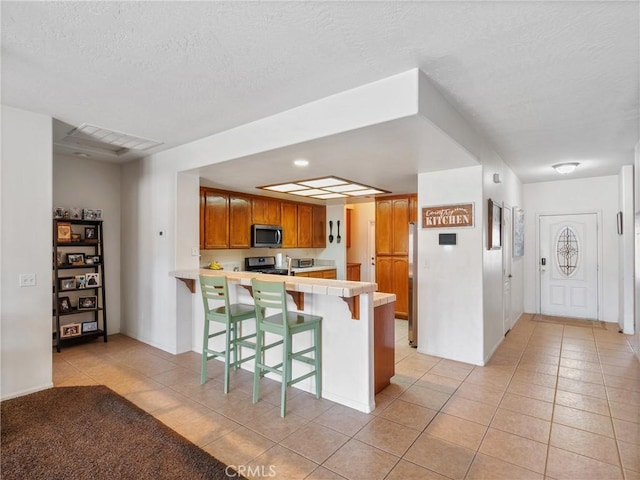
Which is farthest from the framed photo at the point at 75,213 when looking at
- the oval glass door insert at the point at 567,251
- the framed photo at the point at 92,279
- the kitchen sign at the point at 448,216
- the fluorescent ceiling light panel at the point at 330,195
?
the oval glass door insert at the point at 567,251

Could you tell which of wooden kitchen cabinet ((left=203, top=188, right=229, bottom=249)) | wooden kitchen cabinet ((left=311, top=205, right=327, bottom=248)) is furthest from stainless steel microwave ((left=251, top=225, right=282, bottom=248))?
wooden kitchen cabinet ((left=311, top=205, right=327, bottom=248))

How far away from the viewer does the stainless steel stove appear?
5.99 metres

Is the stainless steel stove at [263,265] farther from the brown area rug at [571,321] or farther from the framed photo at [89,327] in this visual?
the brown area rug at [571,321]

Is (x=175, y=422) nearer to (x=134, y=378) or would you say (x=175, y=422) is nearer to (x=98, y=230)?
(x=134, y=378)

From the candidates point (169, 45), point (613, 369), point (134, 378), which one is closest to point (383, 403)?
point (134, 378)

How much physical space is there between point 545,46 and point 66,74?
3.11 meters

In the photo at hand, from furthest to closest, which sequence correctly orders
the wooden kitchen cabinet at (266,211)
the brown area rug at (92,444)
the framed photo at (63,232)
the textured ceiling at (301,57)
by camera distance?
the wooden kitchen cabinet at (266,211)
the framed photo at (63,232)
the brown area rug at (92,444)
the textured ceiling at (301,57)

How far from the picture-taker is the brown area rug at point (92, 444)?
2.06 meters

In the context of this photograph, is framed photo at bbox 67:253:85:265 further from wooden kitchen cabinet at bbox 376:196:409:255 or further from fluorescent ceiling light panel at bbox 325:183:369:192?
wooden kitchen cabinet at bbox 376:196:409:255

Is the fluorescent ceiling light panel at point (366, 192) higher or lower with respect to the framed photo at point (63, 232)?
higher

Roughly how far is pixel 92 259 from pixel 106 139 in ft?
5.89

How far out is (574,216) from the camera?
20.2 feet

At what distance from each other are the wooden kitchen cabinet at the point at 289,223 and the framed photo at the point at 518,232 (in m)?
3.79

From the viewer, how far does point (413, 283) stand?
4.45 metres
